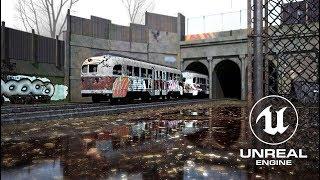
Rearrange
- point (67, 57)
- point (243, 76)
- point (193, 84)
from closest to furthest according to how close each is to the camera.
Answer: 1. point (67, 57)
2. point (243, 76)
3. point (193, 84)

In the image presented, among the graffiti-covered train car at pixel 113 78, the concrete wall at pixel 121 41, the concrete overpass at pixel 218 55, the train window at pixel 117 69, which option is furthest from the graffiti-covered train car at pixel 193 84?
the train window at pixel 117 69

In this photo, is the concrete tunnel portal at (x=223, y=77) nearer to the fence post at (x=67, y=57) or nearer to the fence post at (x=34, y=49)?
the fence post at (x=67, y=57)

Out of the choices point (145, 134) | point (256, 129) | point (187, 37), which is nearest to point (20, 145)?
point (145, 134)

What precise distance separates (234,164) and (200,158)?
2.16 ft

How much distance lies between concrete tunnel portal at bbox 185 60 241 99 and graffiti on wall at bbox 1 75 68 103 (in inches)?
696

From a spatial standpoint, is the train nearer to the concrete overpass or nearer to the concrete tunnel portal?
the concrete overpass

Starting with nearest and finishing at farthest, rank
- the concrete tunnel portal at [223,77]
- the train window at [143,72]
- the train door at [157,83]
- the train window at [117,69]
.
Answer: the train window at [117,69]
the train window at [143,72]
the train door at [157,83]
the concrete tunnel portal at [223,77]

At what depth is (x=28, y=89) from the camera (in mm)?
23297

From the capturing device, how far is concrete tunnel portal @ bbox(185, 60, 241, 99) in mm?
37294

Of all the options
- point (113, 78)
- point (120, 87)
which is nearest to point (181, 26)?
point (120, 87)

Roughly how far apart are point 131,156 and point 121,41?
29126mm

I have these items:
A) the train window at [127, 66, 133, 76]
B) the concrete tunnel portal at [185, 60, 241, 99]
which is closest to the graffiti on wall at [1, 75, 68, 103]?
the train window at [127, 66, 133, 76]

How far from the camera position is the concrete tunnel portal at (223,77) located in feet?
122

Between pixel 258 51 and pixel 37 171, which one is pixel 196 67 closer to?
pixel 37 171
